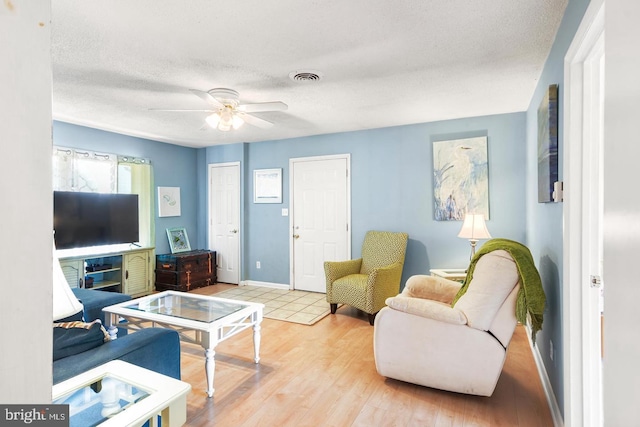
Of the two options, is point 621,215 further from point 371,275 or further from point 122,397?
point 371,275

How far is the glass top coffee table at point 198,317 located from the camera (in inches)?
Result: 88.9

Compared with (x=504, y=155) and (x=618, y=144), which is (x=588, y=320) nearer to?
(x=618, y=144)

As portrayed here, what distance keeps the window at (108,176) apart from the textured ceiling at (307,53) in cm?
67

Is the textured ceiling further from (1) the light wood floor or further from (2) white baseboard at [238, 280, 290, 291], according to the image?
(2) white baseboard at [238, 280, 290, 291]

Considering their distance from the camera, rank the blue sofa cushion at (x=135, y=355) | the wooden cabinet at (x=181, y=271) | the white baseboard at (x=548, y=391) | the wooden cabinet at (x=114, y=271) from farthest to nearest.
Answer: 1. the wooden cabinet at (x=181, y=271)
2. the wooden cabinet at (x=114, y=271)
3. the white baseboard at (x=548, y=391)
4. the blue sofa cushion at (x=135, y=355)

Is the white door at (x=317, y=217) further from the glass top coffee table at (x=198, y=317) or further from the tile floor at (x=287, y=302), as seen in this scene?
the glass top coffee table at (x=198, y=317)

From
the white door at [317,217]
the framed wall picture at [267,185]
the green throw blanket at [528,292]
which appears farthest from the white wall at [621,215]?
the framed wall picture at [267,185]

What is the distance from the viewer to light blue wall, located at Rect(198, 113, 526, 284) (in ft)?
12.6

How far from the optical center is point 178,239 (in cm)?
550

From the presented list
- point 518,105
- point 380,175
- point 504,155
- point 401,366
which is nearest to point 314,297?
point 380,175

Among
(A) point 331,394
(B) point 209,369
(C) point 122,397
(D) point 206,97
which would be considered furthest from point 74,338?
(D) point 206,97

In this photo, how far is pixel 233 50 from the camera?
2258mm

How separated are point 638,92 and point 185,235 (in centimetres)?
577

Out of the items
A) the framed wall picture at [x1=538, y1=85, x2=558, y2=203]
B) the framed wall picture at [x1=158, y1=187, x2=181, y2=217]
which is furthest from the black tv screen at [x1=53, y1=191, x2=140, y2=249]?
the framed wall picture at [x1=538, y1=85, x2=558, y2=203]
